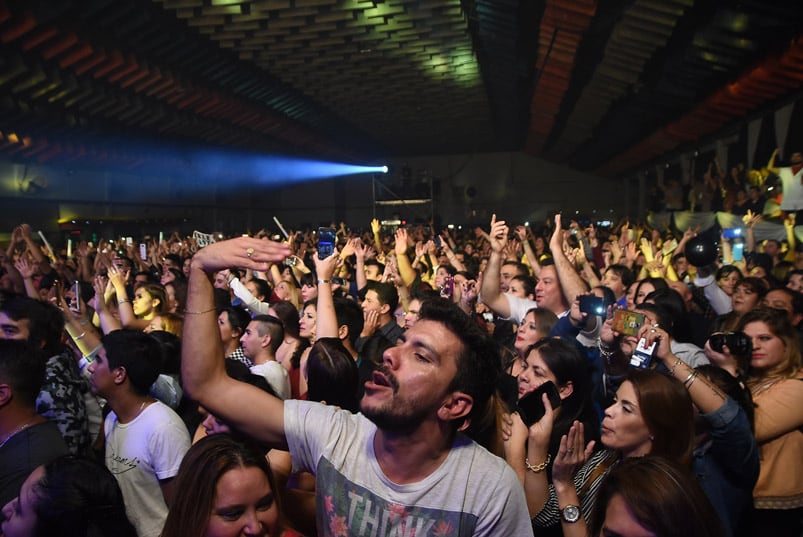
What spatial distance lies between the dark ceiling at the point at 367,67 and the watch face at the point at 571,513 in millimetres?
6022

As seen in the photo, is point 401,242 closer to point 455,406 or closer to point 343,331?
point 343,331

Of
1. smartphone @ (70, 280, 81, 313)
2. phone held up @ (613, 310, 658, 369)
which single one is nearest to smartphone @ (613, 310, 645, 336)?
phone held up @ (613, 310, 658, 369)

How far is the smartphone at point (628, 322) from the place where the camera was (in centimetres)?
228

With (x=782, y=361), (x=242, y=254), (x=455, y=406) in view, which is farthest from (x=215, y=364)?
(x=782, y=361)

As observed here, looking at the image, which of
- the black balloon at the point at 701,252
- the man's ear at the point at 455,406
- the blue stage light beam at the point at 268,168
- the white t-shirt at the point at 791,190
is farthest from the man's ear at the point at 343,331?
the blue stage light beam at the point at 268,168

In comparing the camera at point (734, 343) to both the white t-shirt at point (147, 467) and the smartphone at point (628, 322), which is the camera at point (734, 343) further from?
the white t-shirt at point (147, 467)

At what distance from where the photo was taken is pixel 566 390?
97.0 inches

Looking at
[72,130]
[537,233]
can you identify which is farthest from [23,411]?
[537,233]

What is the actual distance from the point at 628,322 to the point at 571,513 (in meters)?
0.84

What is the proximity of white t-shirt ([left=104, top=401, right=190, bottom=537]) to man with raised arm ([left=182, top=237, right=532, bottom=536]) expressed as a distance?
2.88 feet

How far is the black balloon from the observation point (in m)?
4.66

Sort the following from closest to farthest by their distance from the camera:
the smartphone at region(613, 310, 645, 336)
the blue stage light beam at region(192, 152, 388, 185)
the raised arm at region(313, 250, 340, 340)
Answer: the smartphone at region(613, 310, 645, 336) → the raised arm at region(313, 250, 340, 340) → the blue stage light beam at region(192, 152, 388, 185)

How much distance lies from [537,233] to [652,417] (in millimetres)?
18659

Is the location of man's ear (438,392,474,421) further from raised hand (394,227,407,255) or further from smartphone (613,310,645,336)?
raised hand (394,227,407,255)
